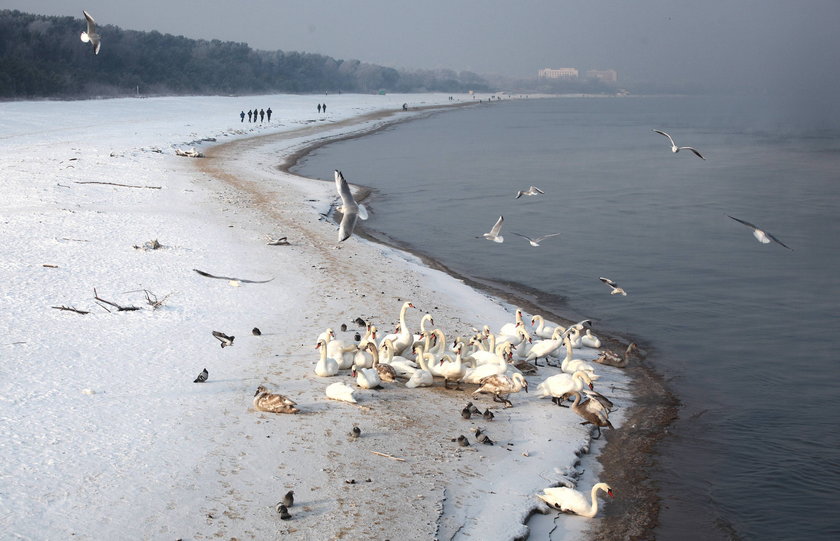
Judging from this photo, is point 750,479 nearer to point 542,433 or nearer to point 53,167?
point 542,433

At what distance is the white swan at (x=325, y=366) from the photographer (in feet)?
35.3

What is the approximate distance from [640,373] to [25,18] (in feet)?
331

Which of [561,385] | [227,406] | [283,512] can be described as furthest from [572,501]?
[227,406]

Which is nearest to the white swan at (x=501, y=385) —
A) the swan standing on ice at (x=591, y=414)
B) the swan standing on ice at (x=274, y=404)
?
the swan standing on ice at (x=591, y=414)

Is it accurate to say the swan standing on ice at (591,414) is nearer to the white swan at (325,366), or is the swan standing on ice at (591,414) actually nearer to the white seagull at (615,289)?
the white swan at (325,366)

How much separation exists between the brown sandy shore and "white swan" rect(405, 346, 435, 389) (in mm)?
183

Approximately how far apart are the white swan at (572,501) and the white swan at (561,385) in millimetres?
2496

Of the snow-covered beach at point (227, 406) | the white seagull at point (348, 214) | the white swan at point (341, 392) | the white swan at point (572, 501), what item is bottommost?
the white swan at point (572, 501)

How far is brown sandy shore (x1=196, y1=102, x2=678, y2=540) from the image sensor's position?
805cm

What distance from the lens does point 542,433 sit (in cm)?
994

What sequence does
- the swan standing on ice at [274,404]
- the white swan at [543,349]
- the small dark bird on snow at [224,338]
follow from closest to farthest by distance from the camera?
the swan standing on ice at [274,404]
the small dark bird on snow at [224,338]
the white swan at [543,349]

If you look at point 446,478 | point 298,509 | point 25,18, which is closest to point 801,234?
point 446,478

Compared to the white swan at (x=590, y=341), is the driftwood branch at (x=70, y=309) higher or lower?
higher

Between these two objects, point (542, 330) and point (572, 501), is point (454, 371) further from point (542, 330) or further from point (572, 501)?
point (542, 330)
